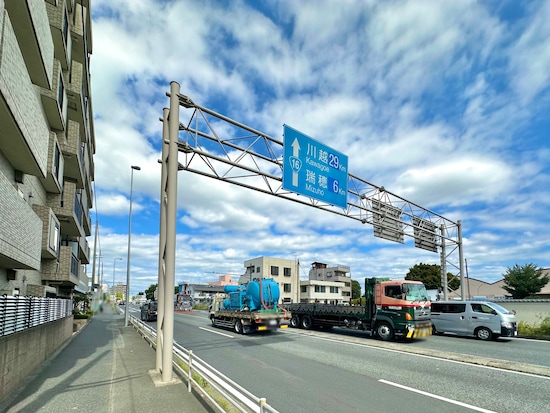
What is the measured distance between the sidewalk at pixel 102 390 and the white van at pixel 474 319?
47.3ft

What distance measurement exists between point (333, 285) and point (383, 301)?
53.9m

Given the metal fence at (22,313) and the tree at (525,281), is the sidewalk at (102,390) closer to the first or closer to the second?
the metal fence at (22,313)

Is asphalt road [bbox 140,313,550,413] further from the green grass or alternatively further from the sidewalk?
the green grass

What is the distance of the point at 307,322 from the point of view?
21422mm

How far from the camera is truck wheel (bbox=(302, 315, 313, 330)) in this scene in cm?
2120

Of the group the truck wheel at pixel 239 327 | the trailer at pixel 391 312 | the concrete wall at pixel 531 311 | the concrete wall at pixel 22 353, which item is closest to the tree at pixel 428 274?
the concrete wall at pixel 531 311

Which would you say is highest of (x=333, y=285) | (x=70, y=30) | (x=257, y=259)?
(x=70, y=30)

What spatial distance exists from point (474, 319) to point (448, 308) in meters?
1.41

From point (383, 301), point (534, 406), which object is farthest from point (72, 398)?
point (383, 301)

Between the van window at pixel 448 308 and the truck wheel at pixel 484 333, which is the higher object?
the van window at pixel 448 308

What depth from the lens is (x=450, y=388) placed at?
25.8ft

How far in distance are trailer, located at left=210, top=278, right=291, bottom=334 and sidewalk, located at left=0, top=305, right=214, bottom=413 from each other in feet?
26.2

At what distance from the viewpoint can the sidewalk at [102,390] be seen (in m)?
6.27

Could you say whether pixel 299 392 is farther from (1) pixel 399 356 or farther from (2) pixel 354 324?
(2) pixel 354 324
